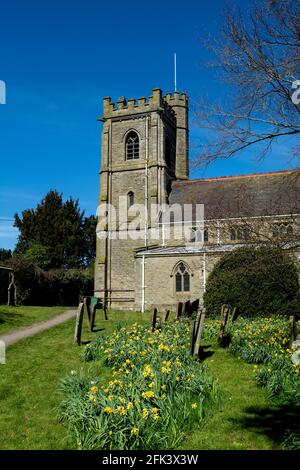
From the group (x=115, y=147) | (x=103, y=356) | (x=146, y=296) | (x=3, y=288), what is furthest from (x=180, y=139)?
(x=103, y=356)

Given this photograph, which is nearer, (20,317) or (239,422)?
(239,422)

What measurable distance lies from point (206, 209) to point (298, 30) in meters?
22.5

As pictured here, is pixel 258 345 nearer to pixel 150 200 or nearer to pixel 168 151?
pixel 150 200

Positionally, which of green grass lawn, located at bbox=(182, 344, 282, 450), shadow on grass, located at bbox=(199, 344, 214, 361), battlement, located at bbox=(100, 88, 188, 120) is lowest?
green grass lawn, located at bbox=(182, 344, 282, 450)

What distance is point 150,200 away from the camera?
1235 inches

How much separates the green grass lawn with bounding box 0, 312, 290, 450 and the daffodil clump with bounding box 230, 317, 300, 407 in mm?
218

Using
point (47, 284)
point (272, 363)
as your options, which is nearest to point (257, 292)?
point (272, 363)

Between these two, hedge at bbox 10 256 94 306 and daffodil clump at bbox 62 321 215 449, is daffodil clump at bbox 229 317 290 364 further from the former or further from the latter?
hedge at bbox 10 256 94 306

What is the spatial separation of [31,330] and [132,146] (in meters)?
21.6

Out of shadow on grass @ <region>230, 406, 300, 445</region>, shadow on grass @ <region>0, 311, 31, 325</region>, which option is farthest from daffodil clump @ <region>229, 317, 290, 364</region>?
shadow on grass @ <region>0, 311, 31, 325</region>

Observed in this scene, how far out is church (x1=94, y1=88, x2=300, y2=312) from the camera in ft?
82.7

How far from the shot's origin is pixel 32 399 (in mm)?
7434

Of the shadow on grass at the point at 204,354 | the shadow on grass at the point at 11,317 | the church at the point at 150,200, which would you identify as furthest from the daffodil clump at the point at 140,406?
the church at the point at 150,200

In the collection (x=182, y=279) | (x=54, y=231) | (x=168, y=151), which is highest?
(x=168, y=151)
